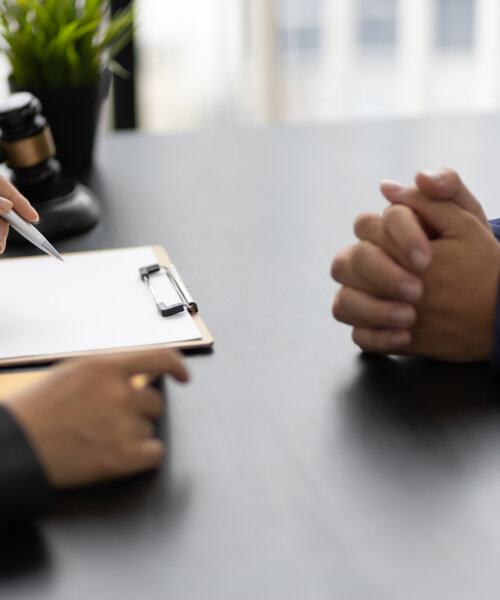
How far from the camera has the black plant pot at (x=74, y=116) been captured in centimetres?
125

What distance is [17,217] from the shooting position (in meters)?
0.84

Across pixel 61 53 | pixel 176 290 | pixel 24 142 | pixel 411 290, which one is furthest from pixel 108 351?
pixel 61 53

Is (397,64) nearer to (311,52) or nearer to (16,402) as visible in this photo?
(311,52)

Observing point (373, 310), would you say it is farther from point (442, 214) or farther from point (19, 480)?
point (19, 480)

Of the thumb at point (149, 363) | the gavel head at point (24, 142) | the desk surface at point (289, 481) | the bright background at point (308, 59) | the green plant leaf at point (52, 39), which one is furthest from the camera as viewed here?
the bright background at point (308, 59)

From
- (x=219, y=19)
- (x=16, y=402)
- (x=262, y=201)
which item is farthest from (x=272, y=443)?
(x=219, y=19)

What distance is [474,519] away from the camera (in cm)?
45

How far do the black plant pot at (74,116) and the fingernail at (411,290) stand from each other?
0.81 m

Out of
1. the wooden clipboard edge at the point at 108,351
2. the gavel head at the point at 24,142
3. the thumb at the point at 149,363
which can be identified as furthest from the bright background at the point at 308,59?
the thumb at the point at 149,363

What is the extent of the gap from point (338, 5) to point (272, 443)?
277 cm

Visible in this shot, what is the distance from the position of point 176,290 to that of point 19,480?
33 cm

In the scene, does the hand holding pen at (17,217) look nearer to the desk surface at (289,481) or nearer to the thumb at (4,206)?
the thumb at (4,206)

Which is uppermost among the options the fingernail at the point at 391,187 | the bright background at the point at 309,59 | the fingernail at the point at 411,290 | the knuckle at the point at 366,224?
the fingernail at the point at 391,187

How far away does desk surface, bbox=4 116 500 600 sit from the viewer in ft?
1.35
